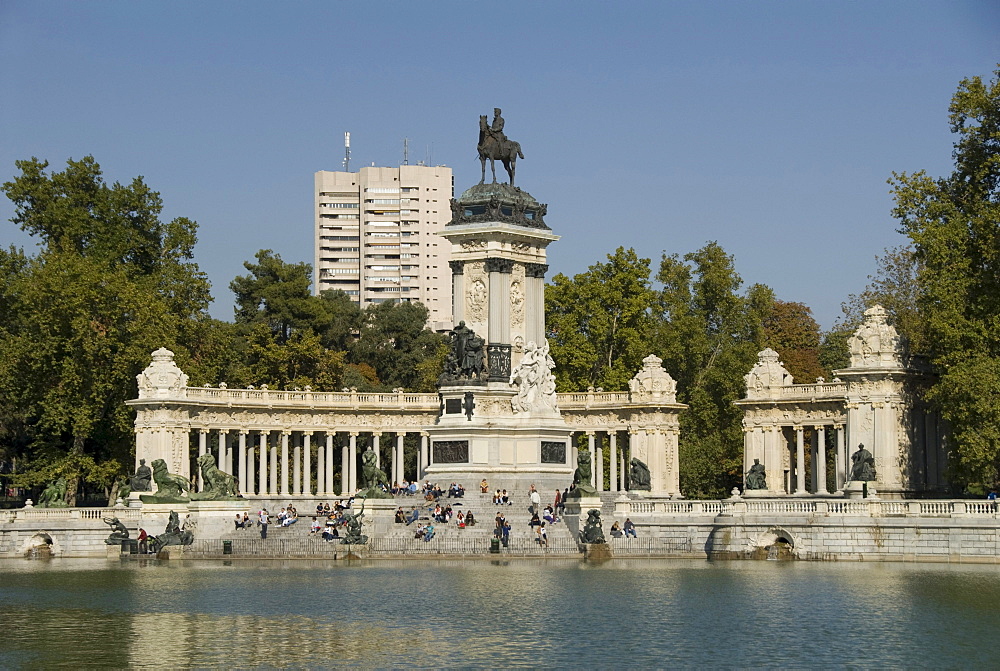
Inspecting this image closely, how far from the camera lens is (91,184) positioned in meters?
81.6

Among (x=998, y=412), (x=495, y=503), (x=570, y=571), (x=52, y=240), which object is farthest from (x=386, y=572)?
(x=52, y=240)

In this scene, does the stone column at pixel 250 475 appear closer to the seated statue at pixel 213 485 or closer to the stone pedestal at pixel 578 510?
the seated statue at pixel 213 485

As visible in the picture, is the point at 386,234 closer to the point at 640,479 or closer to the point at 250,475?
the point at 250,475

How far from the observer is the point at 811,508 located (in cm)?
5288

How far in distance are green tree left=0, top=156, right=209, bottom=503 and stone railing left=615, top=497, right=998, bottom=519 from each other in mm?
26121

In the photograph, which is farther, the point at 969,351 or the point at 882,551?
the point at 969,351

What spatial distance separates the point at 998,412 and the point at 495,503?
1722 cm

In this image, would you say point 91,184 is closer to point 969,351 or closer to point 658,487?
point 658,487

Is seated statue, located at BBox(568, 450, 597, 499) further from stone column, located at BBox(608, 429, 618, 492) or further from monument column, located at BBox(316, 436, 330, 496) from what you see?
monument column, located at BBox(316, 436, 330, 496)

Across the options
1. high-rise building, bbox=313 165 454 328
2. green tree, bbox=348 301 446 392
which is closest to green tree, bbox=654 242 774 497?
green tree, bbox=348 301 446 392

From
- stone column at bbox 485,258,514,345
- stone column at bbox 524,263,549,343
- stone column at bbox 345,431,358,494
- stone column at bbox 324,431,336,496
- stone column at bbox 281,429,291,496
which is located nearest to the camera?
stone column at bbox 485,258,514,345

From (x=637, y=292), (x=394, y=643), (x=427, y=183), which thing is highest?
(x=427, y=183)

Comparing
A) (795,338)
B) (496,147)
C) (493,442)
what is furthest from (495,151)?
(795,338)

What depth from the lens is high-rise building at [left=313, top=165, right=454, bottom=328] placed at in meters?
173
